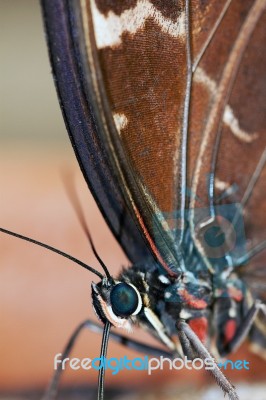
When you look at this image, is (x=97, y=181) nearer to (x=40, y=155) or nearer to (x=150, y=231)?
(x=150, y=231)

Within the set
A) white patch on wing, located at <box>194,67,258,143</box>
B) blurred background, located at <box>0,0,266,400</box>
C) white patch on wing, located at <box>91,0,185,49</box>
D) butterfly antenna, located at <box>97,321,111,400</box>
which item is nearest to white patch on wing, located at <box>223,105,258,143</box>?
white patch on wing, located at <box>194,67,258,143</box>

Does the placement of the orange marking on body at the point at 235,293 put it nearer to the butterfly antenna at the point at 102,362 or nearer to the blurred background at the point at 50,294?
the blurred background at the point at 50,294

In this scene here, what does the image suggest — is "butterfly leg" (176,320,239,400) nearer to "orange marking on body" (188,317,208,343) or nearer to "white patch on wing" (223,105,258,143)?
"orange marking on body" (188,317,208,343)

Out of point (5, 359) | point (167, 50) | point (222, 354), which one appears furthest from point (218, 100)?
point (5, 359)

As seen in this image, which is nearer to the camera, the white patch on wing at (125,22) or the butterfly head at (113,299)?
the white patch on wing at (125,22)

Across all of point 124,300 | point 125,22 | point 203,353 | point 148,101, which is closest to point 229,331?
point 203,353

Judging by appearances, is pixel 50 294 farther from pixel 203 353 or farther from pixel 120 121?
pixel 120 121

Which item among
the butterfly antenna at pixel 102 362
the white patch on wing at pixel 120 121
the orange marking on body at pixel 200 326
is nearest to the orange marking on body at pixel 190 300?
the orange marking on body at pixel 200 326
